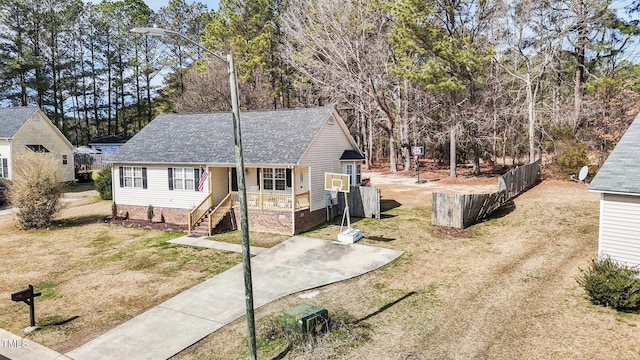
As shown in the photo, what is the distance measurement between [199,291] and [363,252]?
22.5 ft

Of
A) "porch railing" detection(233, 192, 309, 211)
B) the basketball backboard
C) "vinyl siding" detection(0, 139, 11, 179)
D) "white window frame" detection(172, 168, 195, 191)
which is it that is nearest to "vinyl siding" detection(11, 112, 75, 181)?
"vinyl siding" detection(0, 139, 11, 179)

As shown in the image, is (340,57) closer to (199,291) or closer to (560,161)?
(560,161)

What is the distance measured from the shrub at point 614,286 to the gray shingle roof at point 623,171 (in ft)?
6.97

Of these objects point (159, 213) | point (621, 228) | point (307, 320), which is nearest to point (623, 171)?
point (621, 228)

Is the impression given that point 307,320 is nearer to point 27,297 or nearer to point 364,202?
point 27,297

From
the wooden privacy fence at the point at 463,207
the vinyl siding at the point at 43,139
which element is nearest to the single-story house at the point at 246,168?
the wooden privacy fence at the point at 463,207

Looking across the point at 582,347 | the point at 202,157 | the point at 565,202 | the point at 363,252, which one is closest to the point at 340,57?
the point at 202,157

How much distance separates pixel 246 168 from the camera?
22.5m

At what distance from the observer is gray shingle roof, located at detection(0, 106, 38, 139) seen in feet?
111

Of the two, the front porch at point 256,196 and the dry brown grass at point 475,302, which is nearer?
the dry brown grass at point 475,302

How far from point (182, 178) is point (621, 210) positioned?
20091mm

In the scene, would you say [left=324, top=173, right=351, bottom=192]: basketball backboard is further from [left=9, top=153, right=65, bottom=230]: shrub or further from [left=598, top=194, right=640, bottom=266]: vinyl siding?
[left=9, top=153, right=65, bottom=230]: shrub

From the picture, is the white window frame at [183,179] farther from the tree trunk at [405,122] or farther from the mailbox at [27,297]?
the tree trunk at [405,122]

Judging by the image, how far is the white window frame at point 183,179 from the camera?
22.6 m
